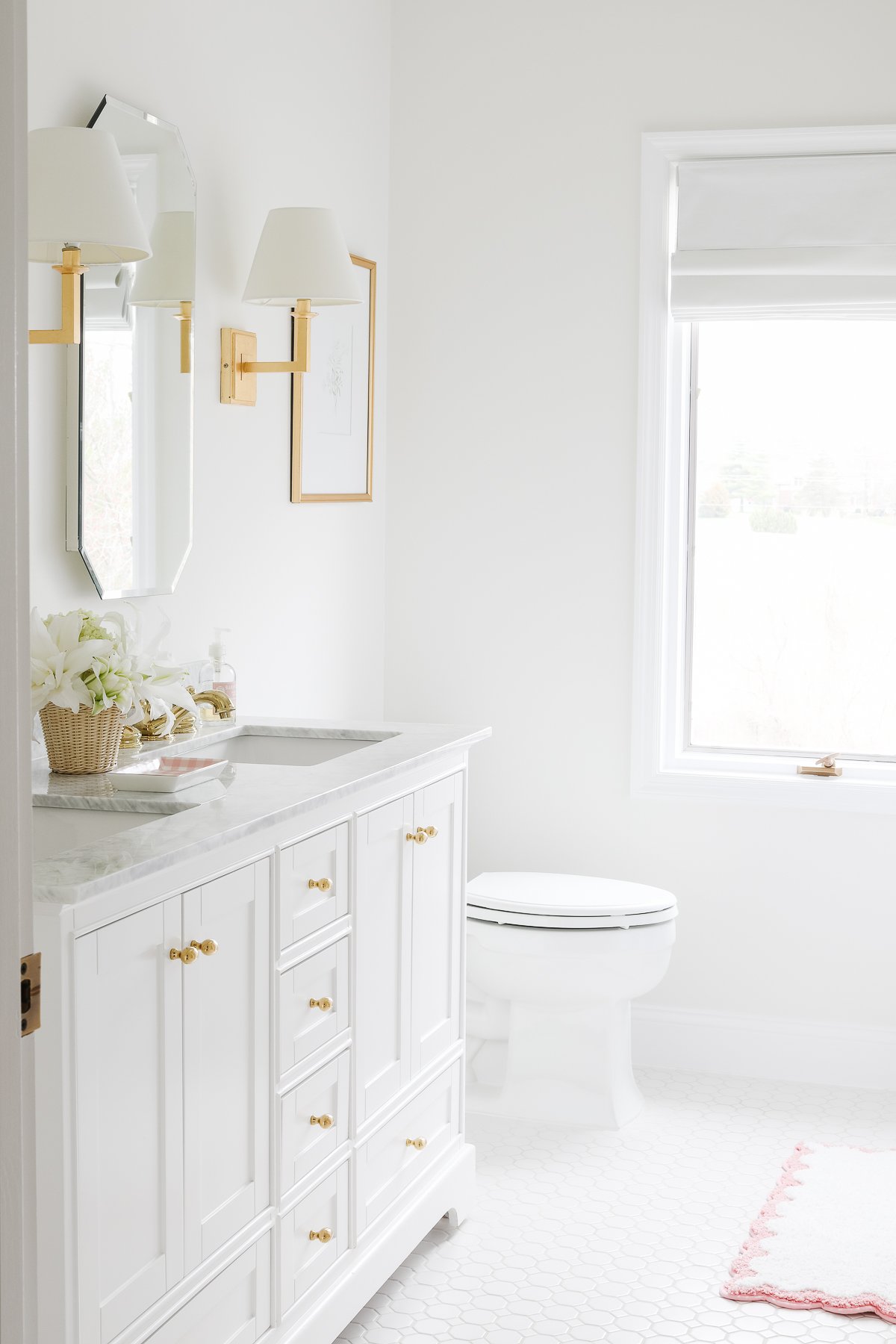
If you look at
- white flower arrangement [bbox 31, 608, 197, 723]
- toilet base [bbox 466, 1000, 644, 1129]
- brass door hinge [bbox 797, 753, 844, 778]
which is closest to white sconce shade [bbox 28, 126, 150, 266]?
white flower arrangement [bbox 31, 608, 197, 723]

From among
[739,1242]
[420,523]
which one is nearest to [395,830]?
[739,1242]

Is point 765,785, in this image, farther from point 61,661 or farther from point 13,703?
point 13,703

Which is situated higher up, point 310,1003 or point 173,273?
point 173,273

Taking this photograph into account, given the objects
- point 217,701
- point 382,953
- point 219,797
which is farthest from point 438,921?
point 219,797

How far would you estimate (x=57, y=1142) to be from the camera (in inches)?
54.6

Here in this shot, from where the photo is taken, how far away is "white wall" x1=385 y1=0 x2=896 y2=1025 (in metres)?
3.37

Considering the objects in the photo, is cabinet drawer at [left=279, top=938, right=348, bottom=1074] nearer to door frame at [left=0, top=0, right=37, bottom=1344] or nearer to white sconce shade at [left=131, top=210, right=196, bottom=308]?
door frame at [left=0, top=0, right=37, bottom=1344]

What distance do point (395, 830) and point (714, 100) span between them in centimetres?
201

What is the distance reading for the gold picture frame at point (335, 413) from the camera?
306 cm

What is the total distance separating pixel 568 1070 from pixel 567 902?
38 cm

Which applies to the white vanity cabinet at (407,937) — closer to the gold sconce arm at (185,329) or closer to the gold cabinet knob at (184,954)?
the gold cabinet knob at (184,954)

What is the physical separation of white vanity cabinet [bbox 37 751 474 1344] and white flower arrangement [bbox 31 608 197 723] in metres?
0.30

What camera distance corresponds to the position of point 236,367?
2.74 m

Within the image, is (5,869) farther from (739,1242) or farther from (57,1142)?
(739,1242)
